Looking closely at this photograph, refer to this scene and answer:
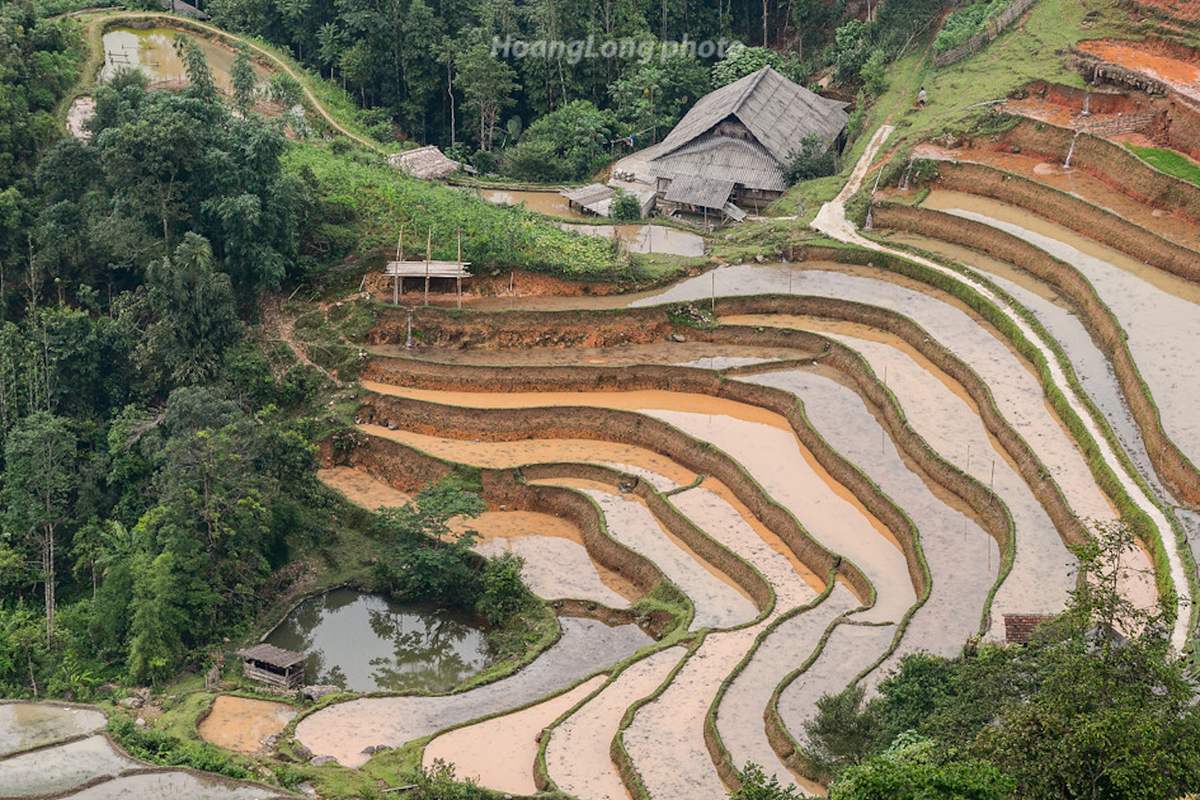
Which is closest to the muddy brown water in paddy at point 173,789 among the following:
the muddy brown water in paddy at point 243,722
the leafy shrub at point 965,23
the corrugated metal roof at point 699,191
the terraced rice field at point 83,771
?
the terraced rice field at point 83,771

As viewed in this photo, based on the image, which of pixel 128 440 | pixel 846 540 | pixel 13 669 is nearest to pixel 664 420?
pixel 846 540

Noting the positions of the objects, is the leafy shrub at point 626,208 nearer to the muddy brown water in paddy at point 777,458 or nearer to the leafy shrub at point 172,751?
the muddy brown water in paddy at point 777,458

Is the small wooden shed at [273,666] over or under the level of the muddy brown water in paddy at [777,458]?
under

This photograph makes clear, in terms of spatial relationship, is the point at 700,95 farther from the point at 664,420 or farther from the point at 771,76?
the point at 664,420

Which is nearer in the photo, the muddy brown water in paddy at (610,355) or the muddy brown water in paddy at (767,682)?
the muddy brown water in paddy at (767,682)

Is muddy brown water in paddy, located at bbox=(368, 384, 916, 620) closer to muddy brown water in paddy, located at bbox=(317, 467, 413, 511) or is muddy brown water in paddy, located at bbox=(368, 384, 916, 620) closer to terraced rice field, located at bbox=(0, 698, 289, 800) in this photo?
muddy brown water in paddy, located at bbox=(317, 467, 413, 511)

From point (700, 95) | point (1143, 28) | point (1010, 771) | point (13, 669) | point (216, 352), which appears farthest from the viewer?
point (700, 95)

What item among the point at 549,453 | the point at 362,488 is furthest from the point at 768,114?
the point at 362,488

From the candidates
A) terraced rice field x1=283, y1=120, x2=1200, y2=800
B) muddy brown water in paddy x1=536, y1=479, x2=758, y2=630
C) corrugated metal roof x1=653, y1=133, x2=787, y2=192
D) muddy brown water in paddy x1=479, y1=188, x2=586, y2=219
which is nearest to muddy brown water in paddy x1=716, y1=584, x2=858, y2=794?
terraced rice field x1=283, y1=120, x2=1200, y2=800
